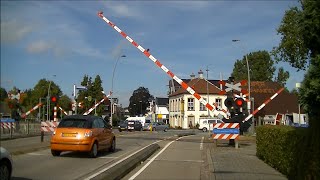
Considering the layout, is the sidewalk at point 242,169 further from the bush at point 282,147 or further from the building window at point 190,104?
the building window at point 190,104

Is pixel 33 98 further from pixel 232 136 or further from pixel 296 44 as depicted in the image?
pixel 232 136

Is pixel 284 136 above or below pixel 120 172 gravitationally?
above

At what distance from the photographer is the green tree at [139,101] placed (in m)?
156

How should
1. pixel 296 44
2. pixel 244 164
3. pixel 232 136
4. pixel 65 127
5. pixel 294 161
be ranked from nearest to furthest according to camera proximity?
pixel 294 161 < pixel 244 164 < pixel 65 127 < pixel 232 136 < pixel 296 44

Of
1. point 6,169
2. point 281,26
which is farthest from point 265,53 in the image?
point 6,169

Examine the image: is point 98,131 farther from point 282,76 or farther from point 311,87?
point 282,76

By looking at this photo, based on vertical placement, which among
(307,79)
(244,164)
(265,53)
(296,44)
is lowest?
(244,164)

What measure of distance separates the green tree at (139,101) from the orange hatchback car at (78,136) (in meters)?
138

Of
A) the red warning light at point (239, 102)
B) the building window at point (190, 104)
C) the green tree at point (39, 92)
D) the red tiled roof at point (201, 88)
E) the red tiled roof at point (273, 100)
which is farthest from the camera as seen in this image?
the green tree at point (39, 92)

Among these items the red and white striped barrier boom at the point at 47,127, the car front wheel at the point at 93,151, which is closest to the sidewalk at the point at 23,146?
the red and white striped barrier boom at the point at 47,127

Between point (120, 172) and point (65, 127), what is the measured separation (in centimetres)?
538

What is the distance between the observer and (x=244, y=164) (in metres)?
14.4

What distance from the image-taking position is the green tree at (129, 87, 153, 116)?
155788mm

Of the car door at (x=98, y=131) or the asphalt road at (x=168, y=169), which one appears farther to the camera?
the car door at (x=98, y=131)
